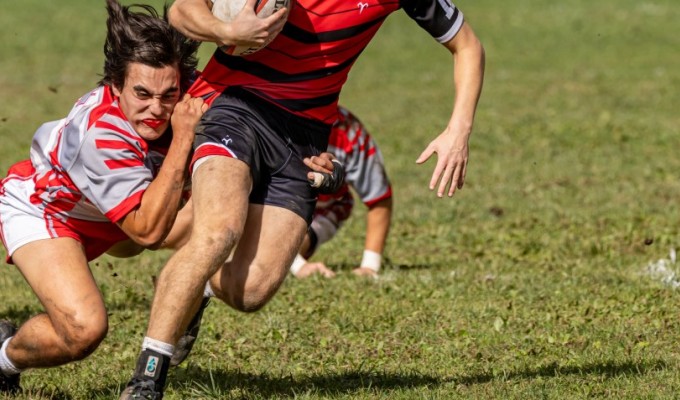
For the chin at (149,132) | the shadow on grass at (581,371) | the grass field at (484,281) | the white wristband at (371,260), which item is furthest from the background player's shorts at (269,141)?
the white wristband at (371,260)

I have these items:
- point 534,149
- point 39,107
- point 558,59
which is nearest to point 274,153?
point 534,149

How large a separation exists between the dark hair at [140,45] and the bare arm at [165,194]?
1.13ft

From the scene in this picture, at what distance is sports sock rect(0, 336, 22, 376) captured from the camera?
637 centimetres

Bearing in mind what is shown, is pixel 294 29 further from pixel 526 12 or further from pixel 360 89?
pixel 526 12

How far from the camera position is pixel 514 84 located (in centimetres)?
2150

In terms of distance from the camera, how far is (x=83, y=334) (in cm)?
595

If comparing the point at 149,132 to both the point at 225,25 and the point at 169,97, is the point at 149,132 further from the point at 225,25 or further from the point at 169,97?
the point at 225,25

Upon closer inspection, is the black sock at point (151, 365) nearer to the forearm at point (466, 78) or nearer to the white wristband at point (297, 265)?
the forearm at point (466, 78)

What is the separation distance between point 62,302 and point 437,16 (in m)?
2.39

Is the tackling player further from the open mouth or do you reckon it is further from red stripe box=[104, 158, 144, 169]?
red stripe box=[104, 158, 144, 169]

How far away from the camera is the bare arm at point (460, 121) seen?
595cm

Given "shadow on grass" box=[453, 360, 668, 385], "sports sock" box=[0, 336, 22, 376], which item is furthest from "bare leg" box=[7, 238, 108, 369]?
"shadow on grass" box=[453, 360, 668, 385]

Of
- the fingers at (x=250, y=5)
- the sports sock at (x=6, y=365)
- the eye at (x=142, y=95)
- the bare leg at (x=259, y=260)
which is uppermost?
the fingers at (x=250, y=5)

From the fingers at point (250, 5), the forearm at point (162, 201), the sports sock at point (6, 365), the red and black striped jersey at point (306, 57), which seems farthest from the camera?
the sports sock at point (6, 365)
